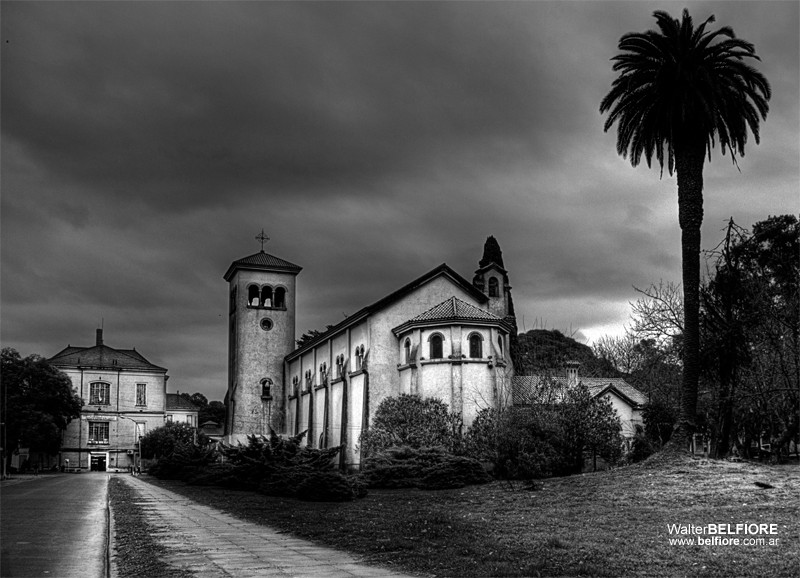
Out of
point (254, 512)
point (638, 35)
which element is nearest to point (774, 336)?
point (638, 35)

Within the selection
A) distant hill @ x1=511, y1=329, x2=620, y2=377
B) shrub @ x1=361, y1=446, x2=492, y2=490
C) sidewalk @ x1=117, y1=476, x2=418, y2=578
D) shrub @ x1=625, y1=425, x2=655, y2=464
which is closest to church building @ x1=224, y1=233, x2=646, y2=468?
shrub @ x1=625, y1=425, x2=655, y2=464

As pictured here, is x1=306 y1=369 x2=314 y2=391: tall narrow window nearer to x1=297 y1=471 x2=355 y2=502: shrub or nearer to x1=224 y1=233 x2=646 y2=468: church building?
x1=224 y1=233 x2=646 y2=468: church building

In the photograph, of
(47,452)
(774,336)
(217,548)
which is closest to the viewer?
(217,548)

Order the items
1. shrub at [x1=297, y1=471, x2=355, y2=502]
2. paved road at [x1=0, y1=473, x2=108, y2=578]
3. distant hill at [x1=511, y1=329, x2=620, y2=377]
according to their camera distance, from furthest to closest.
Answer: distant hill at [x1=511, y1=329, x2=620, y2=377] → shrub at [x1=297, y1=471, x2=355, y2=502] → paved road at [x1=0, y1=473, x2=108, y2=578]

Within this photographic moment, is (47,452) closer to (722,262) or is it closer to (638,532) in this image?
(722,262)

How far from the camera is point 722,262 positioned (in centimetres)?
3416

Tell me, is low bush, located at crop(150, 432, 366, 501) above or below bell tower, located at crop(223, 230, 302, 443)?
below

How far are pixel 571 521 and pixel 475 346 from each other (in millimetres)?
29340

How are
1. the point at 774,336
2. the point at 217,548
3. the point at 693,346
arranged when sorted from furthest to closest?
the point at 774,336
the point at 693,346
the point at 217,548

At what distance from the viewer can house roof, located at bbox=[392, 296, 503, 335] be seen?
4650 centimetres

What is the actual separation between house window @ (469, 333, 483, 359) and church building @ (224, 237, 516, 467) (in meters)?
0.06

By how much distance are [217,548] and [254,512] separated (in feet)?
24.9

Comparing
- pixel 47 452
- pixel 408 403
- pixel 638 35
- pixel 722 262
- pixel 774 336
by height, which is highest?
pixel 638 35

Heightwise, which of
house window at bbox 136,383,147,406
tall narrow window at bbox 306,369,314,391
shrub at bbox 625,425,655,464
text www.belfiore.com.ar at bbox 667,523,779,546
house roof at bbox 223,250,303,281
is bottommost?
shrub at bbox 625,425,655,464
